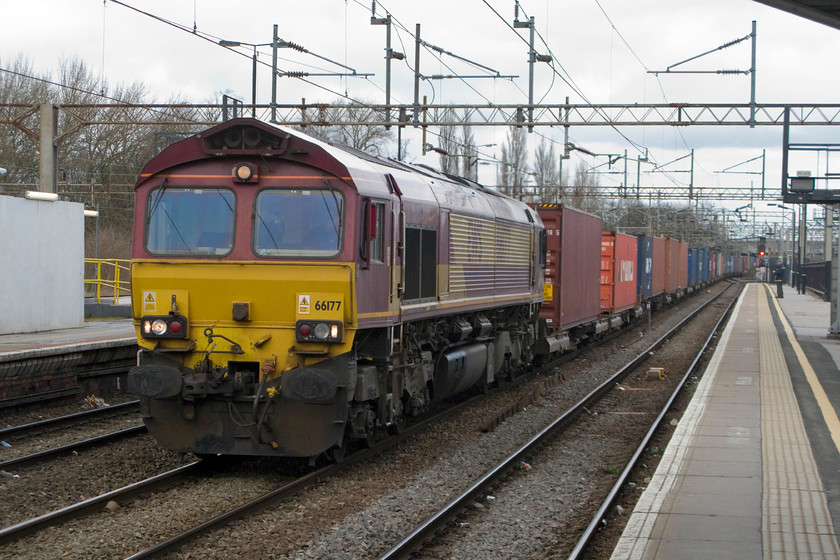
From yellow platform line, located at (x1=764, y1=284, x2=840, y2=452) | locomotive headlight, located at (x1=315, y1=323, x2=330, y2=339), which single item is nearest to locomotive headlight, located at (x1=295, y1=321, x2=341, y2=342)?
locomotive headlight, located at (x1=315, y1=323, x2=330, y2=339)

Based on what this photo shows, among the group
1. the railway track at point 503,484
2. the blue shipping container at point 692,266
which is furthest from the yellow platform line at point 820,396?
the blue shipping container at point 692,266

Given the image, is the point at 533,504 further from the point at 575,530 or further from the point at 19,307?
the point at 19,307

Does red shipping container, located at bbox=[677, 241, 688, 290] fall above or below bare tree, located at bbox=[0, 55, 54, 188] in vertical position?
below

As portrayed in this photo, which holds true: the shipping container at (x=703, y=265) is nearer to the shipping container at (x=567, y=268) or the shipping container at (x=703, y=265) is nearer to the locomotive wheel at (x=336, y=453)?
the shipping container at (x=567, y=268)

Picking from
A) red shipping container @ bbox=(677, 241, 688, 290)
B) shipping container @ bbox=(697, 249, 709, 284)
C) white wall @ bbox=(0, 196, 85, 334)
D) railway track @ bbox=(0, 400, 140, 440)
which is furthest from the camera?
shipping container @ bbox=(697, 249, 709, 284)

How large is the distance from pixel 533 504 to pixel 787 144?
1858cm

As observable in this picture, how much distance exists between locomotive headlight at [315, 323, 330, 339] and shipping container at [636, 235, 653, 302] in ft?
82.2

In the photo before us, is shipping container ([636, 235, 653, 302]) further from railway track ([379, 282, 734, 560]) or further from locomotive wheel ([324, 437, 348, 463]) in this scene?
locomotive wheel ([324, 437, 348, 463])

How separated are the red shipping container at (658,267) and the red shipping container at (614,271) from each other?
7.83m

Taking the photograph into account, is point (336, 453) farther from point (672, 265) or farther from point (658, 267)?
point (672, 265)

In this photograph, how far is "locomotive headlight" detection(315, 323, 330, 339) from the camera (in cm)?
889

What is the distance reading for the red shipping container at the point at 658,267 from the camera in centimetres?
3766

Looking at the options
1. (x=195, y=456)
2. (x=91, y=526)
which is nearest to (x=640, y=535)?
(x=91, y=526)

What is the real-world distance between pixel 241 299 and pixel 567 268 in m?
12.4
